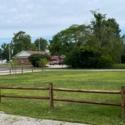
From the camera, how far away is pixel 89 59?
7169 cm

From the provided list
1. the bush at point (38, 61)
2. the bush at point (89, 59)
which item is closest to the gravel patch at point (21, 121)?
the bush at point (89, 59)

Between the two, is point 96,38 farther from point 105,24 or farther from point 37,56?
point 37,56

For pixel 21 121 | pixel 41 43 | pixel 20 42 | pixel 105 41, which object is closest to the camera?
pixel 21 121

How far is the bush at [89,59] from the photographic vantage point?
71688 mm

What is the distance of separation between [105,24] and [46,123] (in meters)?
67.7

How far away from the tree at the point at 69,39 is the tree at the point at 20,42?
67.0m

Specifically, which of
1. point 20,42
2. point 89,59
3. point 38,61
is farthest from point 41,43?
point 89,59

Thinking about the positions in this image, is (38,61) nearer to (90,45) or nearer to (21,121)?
(90,45)

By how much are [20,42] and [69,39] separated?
2978 inches

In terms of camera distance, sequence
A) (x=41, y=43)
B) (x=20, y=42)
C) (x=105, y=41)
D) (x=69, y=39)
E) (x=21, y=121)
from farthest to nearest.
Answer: (x=41, y=43) → (x=20, y=42) → (x=69, y=39) → (x=105, y=41) → (x=21, y=121)

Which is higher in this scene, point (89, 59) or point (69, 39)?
point (69, 39)

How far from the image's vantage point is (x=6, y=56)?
496 feet

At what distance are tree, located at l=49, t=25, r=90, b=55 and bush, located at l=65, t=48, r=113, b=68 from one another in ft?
8.34

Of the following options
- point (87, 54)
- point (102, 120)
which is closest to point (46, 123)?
point (102, 120)
